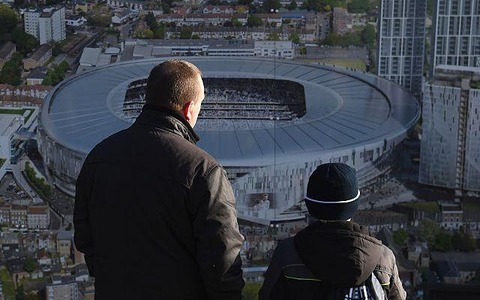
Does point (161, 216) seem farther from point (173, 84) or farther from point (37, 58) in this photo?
point (37, 58)

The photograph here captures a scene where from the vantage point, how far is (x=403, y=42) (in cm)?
707

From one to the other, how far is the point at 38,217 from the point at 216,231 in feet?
14.1

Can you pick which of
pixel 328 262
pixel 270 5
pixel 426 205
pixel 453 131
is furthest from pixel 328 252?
pixel 270 5

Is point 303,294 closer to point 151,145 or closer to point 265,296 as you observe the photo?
point 265,296

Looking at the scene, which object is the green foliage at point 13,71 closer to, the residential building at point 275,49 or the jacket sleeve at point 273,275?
the residential building at point 275,49

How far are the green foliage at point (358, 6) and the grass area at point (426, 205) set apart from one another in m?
2.32

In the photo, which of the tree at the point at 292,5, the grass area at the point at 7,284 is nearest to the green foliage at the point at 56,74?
the tree at the point at 292,5

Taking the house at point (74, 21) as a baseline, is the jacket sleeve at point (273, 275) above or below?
above

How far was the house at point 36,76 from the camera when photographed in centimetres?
717

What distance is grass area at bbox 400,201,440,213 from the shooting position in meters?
5.36

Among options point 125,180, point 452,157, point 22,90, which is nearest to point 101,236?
point 125,180

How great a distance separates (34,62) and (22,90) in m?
0.41

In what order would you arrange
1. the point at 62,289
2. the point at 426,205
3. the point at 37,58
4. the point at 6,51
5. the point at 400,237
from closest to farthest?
1. the point at 62,289
2. the point at 400,237
3. the point at 426,205
4. the point at 37,58
5. the point at 6,51

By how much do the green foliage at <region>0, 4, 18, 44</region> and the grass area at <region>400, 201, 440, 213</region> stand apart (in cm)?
380
